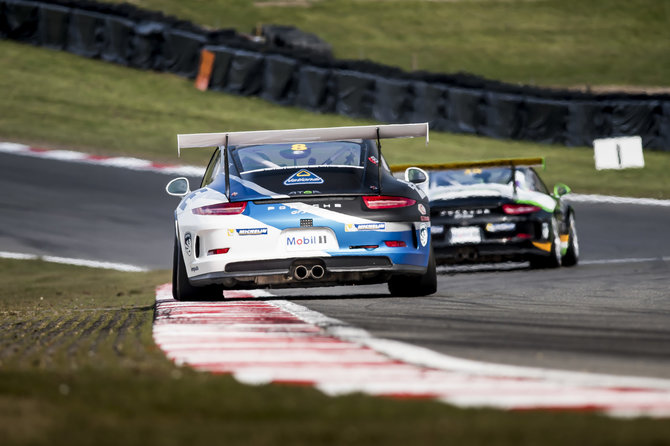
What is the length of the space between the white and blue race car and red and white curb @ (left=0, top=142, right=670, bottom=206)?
1184 centimetres

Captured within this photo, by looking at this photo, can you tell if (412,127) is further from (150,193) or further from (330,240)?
(150,193)

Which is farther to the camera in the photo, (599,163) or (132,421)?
(599,163)

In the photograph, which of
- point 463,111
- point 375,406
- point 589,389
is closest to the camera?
point 375,406

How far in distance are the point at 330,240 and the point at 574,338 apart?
276cm

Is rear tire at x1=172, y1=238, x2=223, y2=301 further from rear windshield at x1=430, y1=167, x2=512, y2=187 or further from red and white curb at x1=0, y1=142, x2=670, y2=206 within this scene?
Answer: red and white curb at x1=0, y1=142, x2=670, y2=206

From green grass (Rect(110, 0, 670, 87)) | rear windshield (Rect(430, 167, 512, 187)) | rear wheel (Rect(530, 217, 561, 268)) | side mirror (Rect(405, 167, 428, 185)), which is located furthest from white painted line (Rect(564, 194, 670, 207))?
green grass (Rect(110, 0, 670, 87))

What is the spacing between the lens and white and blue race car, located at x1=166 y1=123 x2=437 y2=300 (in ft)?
28.7

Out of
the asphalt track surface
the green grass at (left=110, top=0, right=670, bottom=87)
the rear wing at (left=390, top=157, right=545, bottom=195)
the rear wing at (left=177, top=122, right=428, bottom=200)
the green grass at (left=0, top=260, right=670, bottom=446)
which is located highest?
the green grass at (left=110, top=0, right=670, bottom=87)

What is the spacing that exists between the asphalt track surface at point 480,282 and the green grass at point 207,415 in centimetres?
128

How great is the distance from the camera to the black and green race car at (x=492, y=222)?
43.6 feet

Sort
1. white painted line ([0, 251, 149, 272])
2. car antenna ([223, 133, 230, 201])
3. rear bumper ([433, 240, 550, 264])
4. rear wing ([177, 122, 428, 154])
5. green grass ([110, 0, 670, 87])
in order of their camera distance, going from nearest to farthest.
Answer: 1. car antenna ([223, 133, 230, 201])
2. rear wing ([177, 122, 428, 154])
3. rear bumper ([433, 240, 550, 264])
4. white painted line ([0, 251, 149, 272])
5. green grass ([110, 0, 670, 87])

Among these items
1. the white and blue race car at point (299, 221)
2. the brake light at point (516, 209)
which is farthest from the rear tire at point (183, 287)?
the brake light at point (516, 209)

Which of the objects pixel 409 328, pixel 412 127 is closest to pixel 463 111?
pixel 412 127

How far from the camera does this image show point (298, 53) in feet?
89.0
